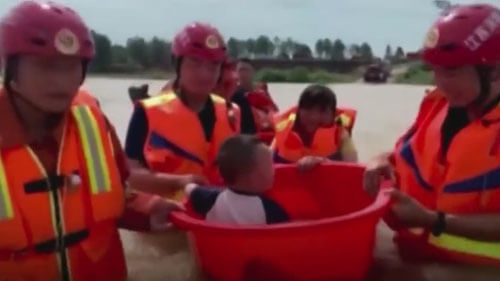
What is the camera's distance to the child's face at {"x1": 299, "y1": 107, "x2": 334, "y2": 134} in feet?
19.5

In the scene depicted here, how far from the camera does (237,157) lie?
141 inches

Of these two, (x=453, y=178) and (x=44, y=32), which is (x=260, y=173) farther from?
(x=44, y=32)

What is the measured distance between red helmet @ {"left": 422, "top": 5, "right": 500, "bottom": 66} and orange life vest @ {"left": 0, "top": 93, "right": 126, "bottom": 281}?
137 cm

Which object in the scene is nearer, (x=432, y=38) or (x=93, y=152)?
(x=93, y=152)

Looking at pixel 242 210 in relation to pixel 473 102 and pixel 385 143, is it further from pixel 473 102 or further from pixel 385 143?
pixel 385 143

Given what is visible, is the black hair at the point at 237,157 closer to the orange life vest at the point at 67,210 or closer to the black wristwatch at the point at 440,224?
the orange life vest at the point at 67,210

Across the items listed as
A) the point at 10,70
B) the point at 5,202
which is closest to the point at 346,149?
the point at 10,70

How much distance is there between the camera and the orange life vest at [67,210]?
10.6ft

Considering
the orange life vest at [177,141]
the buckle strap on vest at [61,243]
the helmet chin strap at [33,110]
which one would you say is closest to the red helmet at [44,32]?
the helmet chin strap at [33,110]

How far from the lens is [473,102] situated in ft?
11.7

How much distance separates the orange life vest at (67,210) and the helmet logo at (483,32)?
149 centimetres

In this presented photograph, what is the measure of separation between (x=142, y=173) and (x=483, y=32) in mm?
1898

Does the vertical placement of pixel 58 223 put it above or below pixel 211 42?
below

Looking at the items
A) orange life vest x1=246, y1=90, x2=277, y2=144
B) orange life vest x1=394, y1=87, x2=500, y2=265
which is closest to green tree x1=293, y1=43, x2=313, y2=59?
orange life vest x1=246, y1=90, x2=277, y2=144
